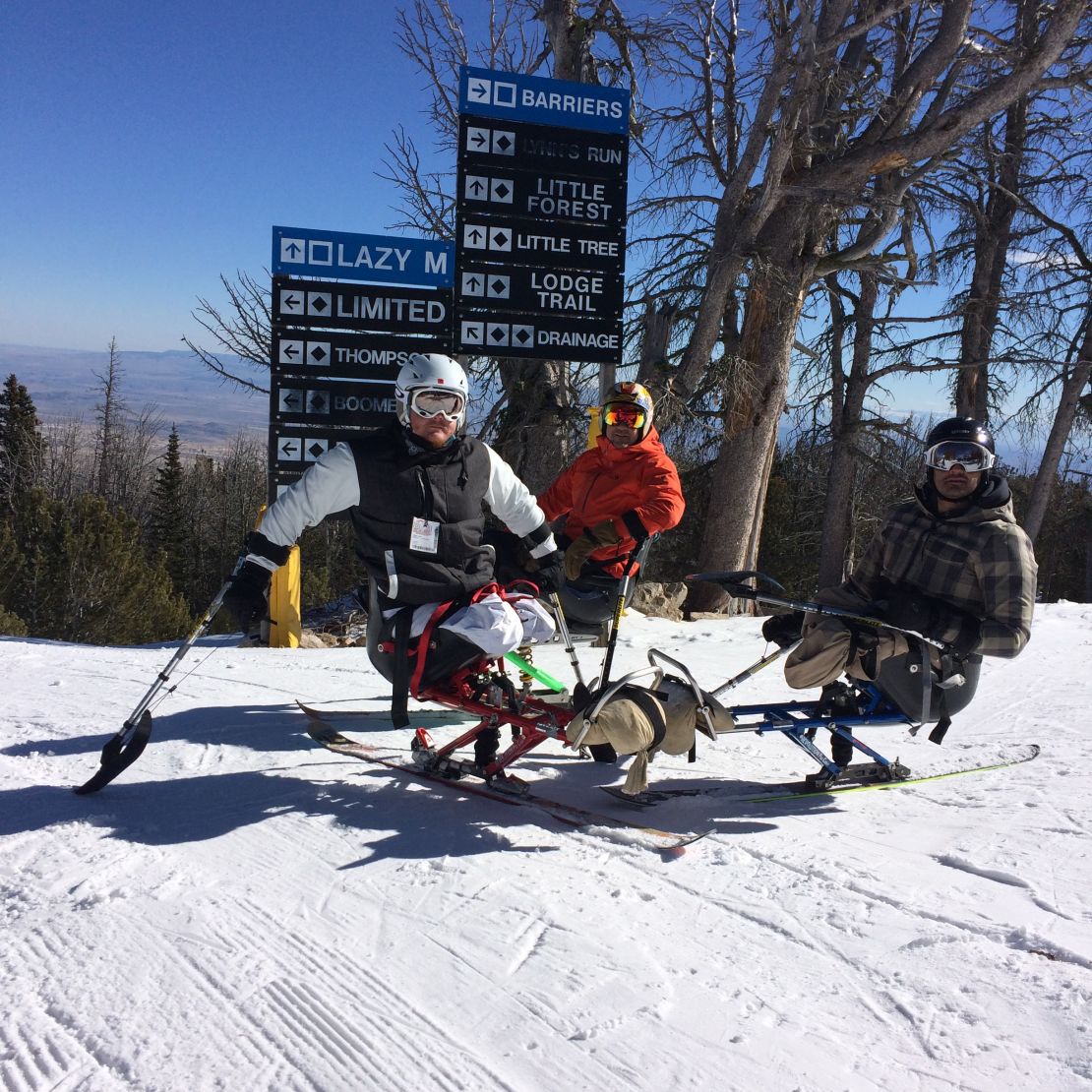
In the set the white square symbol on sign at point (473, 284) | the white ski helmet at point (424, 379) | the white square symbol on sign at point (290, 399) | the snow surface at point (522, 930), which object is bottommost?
the snow surface at point (522, 930)

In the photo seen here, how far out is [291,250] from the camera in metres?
6.85

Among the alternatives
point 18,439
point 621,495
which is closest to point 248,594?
point 621,495

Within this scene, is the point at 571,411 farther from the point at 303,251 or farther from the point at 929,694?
the point at 929,694

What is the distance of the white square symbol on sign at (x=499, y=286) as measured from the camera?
289 inches

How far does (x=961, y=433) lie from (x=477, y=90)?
5110 mm

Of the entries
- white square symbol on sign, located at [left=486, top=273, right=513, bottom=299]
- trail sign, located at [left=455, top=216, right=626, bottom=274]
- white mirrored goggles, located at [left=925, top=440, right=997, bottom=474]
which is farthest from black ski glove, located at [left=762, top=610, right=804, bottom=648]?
trail sign, located at [left=455, top=216, right=626, bottom=274]

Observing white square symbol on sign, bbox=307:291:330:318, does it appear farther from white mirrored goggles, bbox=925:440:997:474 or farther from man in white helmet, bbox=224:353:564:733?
white mirrored goggles, bbox=925:440:997:474

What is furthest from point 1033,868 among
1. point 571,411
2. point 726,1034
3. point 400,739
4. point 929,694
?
point 571,411

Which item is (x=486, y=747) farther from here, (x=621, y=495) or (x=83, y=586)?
(x=83, y=586)

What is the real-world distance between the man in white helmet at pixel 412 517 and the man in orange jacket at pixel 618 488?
1.50 meters

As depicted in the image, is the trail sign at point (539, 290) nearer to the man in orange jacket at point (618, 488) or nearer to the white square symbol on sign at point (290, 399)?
the white square symbol on sign at point (290, 399)

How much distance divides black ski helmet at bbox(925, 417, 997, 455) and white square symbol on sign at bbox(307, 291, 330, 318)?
4.85 meters

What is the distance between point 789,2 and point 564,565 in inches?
331

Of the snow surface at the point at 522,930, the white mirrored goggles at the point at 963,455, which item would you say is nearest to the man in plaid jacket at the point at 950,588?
the white mirrored goggles at the point at 963,455
